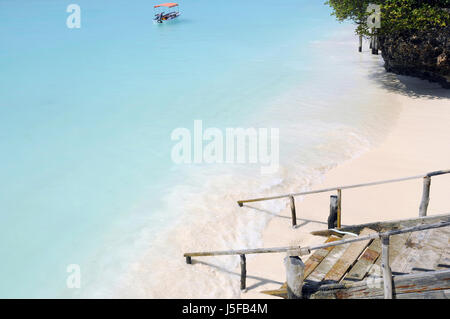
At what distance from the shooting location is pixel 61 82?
30.4m

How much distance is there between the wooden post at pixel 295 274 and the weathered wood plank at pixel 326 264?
96 cm

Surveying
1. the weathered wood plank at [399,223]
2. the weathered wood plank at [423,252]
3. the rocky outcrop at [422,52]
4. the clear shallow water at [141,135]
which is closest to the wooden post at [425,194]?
the weathered wood plank at [399,223]

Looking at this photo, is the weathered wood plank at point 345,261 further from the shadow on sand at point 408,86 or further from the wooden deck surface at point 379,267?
the shadow on sand at point 408,86

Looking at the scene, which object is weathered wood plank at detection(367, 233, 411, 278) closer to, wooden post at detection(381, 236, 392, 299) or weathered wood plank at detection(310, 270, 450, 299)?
weathered wood plank at detection(310, 270, 450, 299)

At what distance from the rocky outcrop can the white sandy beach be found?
1829 millimetres

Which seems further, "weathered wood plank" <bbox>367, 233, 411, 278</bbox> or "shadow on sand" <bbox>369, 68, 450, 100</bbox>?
"shadow on sand" <bbox>369, 68, 450, 100</bbox>

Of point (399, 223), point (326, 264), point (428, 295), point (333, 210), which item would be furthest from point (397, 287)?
point (333, 210)

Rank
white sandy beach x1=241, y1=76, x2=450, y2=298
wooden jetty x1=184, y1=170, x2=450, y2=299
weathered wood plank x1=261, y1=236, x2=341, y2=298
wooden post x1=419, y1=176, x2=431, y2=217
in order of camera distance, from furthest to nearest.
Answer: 1. white sandy beach x1=241, y1=76, x2=450, y2=298
2. wooden post x1=419, y1=176, x2=431, y2=217
3. weathered wood plank x1=261, y1=236, x2=341, y2=298
4. wooden jetty x1=184, y1=170, x2=450, y2=299

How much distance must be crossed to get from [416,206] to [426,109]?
988 centimetres

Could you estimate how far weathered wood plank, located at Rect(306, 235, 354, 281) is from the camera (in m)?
8.09

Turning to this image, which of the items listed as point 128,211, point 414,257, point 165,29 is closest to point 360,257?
point 414,257

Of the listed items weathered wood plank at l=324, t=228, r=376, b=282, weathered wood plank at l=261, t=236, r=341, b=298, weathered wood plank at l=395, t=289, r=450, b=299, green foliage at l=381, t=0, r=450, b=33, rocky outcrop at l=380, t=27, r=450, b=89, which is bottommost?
weathered wood plank at l=261, t=236, r=341, b=298

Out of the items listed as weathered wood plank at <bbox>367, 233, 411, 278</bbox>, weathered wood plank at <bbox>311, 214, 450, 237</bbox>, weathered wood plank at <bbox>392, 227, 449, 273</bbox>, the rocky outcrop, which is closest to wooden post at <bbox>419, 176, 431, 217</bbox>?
weathered wood plank at <bbox>311, 214, 450, 237</bbox>
